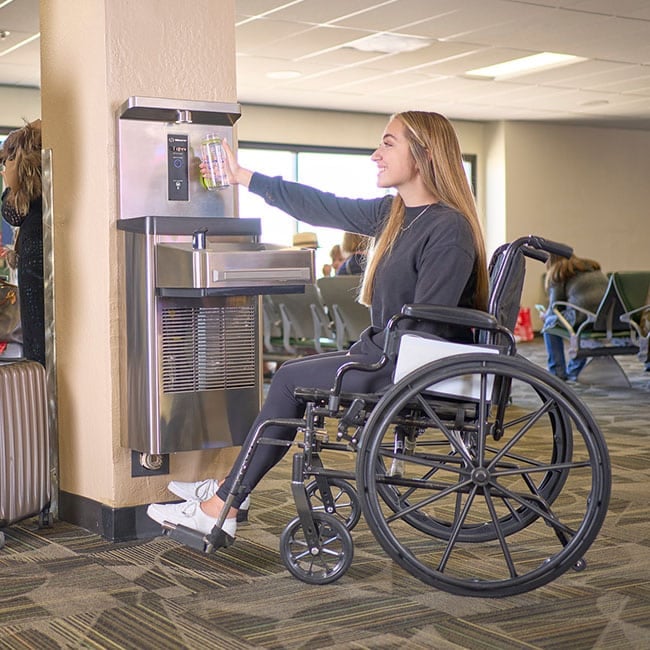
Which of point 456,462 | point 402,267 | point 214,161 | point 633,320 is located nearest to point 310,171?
point 633,320

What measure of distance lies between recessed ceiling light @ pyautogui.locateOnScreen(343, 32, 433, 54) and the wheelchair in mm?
6115

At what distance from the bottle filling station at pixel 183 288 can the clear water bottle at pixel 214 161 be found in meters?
0.07

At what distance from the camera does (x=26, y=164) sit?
3584 millimetres

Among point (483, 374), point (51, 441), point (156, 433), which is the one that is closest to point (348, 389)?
point (483, 374)

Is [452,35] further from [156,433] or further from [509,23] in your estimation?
[156,433]

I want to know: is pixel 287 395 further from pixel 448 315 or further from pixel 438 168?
pixel 438 168

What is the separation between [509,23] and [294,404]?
624 centimetres

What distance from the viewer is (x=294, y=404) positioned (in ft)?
8.64

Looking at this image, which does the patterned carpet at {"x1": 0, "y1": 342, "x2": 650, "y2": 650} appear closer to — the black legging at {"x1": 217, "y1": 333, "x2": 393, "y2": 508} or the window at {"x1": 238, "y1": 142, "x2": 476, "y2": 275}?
the black legging at {"x1": 217, "y1": 333, "x2": 393, "y2": 508}

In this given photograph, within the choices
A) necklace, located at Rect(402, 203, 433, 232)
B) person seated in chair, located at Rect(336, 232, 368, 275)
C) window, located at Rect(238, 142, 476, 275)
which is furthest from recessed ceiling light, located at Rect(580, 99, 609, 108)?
necklace, located at Rect(402, 203, 433, 232)

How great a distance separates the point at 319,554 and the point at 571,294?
543 centimetres

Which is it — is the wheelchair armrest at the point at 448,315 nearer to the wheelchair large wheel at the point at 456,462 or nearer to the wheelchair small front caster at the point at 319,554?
the wheelchair large wheel at the point at 456,462

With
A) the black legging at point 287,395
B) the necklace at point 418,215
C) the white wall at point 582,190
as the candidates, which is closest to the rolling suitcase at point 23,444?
the black legging at point 287,395

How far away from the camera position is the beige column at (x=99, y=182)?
10.1 feet
